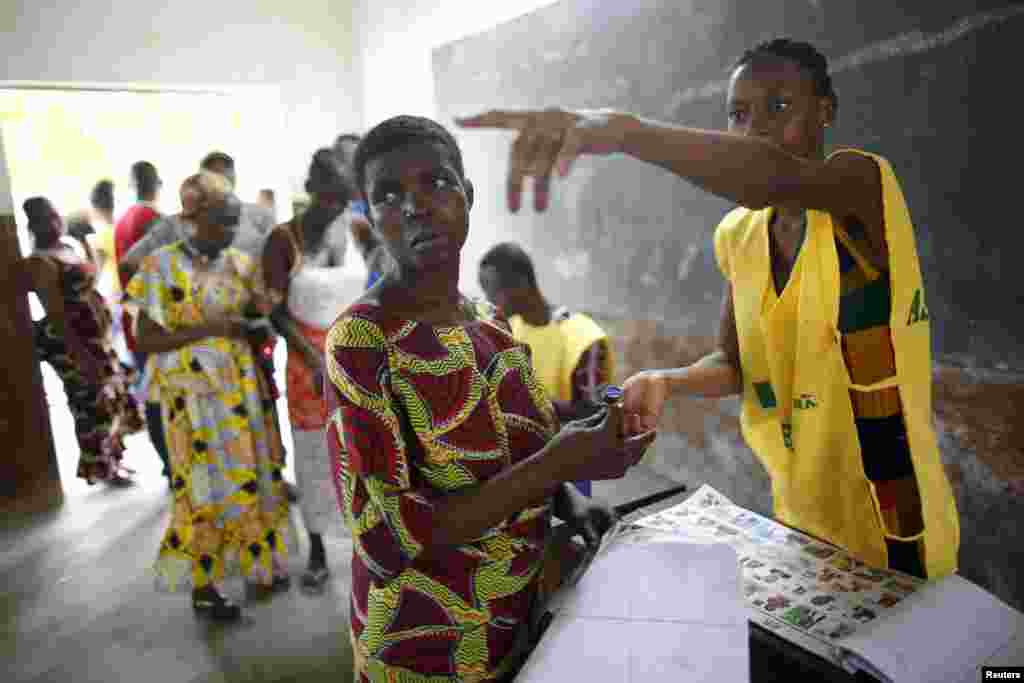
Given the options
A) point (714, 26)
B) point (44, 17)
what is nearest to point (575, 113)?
point (714, 26)

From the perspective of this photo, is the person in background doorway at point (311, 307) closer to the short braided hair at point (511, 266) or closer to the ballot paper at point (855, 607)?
the short braided hair at point (511, 266)

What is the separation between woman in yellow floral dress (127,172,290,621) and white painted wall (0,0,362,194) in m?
2.57

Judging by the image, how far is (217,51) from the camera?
187 inches

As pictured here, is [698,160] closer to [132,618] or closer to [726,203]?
[726,203]

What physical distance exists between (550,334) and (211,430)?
1.31m

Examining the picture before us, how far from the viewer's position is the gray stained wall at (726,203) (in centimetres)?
190

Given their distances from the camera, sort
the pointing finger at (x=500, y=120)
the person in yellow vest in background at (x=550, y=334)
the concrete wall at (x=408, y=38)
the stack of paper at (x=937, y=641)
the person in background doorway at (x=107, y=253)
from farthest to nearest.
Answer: the person in background doorway at (x=107, y=253)
the concrete wall at (x=408, y=38)
the person in yellow vest in background at (x=550, y=334)
the stack of paper at (x=937, y=641)
the pointing finger at (x=500, y=120)

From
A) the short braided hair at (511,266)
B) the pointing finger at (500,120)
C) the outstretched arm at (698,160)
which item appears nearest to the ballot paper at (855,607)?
the outstretched arm at (698,160)

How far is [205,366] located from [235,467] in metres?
0.41

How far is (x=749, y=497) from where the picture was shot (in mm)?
2838

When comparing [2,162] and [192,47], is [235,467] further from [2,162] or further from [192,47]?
[192,47]

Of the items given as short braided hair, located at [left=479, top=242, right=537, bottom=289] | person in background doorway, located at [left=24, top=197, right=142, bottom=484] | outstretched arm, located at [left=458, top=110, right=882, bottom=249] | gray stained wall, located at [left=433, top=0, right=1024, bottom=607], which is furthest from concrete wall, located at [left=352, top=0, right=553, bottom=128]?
outstretched arm, located at [left=458, top=110, right=882, bottom=249]

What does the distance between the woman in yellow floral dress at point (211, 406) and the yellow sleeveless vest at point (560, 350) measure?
109cm

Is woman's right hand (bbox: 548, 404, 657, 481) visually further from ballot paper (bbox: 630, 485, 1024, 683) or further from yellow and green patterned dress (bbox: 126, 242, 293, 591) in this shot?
yellow and green patterned dress (bbox: 126, 242, 293, 591)
